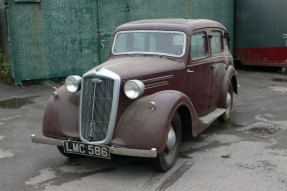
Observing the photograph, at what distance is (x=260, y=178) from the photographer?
4.95 m

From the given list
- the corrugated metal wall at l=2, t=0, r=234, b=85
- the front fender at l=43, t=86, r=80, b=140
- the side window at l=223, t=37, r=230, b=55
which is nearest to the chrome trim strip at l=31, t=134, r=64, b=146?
the front fender at l=43, t=86, r=80, b=140

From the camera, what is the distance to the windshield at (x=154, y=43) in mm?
6160

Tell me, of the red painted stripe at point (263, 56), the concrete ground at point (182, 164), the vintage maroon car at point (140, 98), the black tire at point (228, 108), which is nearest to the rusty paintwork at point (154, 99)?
the vintage maroon car at point (140, 98)

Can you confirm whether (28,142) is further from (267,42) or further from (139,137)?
(267,42)

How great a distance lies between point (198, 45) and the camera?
6539mm

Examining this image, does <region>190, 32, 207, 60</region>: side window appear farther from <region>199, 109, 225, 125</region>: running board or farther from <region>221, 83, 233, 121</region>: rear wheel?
<region>221, 83, 233, 121</region>: rear wheel

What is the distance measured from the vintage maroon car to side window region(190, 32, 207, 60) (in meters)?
0.02

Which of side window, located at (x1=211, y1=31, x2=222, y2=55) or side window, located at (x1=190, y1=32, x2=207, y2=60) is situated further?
A: side window, located at (x1=211, y1=31, x2=222, y2=55)

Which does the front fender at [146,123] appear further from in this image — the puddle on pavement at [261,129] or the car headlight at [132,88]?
the puddle on pavement at [261,129]

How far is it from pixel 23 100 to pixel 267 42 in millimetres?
7740

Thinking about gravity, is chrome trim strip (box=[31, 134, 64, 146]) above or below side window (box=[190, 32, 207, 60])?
below

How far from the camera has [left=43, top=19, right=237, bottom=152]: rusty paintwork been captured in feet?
16.0

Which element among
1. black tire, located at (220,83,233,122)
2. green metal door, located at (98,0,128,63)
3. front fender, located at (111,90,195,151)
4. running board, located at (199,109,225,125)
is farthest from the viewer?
green metal door, located at (98,0,128,63)

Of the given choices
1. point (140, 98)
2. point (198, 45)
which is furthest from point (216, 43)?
point (140, 98)
